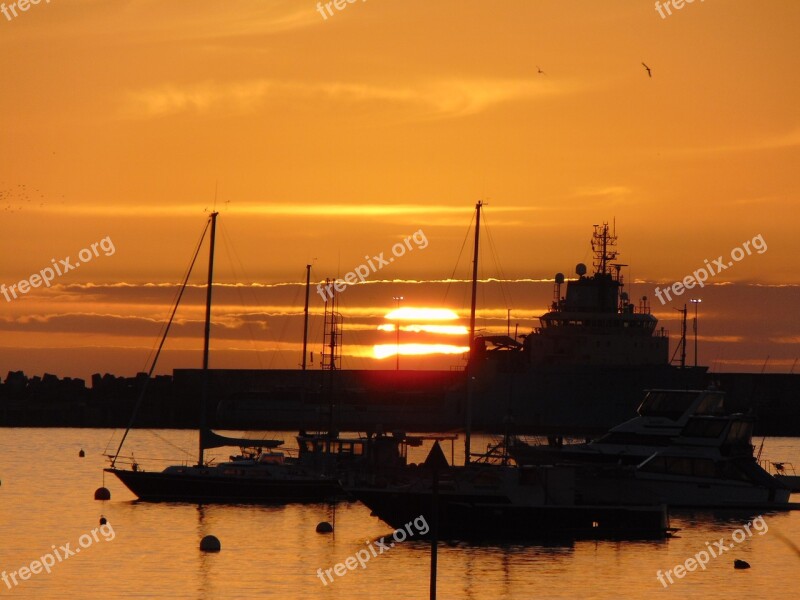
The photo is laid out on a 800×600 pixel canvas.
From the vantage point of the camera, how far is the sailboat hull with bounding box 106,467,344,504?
68.3m

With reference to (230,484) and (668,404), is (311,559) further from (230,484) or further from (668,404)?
(668,404)

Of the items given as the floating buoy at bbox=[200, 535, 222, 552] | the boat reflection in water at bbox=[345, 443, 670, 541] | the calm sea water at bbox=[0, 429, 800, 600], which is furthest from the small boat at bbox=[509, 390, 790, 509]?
the floating buoy at bbox=[200, 535, 222, 552]

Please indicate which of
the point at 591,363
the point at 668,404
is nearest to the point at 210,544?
the point at 668,404

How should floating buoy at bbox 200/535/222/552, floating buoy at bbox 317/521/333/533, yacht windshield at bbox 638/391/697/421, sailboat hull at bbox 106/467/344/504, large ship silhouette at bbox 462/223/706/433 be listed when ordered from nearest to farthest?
floating buoy at bbox 200/535/222/552 < floating buoy at bbox 317/521/333/533 < sailboat hull at bbox 106/467/344/504 < yacht windshield at bbox 638/391/697/421 < large ship silhouette at bbox 462/223/706/433

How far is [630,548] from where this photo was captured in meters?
56.9

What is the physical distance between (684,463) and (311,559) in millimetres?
21393

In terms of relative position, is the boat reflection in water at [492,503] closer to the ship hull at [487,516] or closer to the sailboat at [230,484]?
the ship hull at [487,516]

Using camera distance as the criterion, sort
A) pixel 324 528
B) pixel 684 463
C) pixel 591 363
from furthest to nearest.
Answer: pixel 591 363, pixel 684 463, pixel 324 528

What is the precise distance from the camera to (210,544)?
54.7 metres

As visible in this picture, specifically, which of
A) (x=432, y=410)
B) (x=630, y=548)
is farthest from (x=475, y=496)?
(x=432, y=410)

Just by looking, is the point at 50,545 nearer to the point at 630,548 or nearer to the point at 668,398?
the point at 630,548

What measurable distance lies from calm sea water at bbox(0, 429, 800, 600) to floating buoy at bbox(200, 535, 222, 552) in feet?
1.55

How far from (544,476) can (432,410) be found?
82.7 meters

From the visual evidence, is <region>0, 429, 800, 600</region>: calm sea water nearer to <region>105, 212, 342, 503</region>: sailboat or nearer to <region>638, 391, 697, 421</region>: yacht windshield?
<region>105, 212, 342, 503</region>: sailboat
